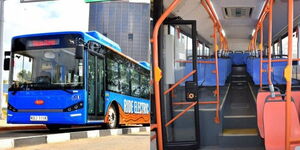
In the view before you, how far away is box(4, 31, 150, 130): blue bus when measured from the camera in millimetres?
5367

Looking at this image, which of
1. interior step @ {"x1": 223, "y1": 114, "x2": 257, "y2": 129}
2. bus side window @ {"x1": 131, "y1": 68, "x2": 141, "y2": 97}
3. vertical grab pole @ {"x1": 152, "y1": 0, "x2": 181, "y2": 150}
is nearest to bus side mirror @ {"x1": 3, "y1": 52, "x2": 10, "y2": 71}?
bus side window @ {"x1": 131, "y1": 68, "x2": 141, "y2": 97}

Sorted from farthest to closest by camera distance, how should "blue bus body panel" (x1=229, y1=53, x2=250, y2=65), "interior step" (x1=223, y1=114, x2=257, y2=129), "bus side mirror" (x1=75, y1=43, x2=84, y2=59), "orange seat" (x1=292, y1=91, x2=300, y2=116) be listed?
"bus side mirror" (x1=75, y1=43, x2=84, y2=59)
"blue bus body panel" (x1=229, y1=53, x2=250, y2=65)
"interior step" (x1=223, y1=114, x2=257, y2=129)
"orange seat" (x1=292, y1=91, x2=300, y2=116)

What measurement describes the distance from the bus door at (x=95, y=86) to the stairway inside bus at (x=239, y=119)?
2289 millimetres

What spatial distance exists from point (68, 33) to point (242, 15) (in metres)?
2.71

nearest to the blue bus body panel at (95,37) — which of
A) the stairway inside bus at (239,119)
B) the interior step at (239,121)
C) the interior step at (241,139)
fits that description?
the stairway inside bus at (239,119)

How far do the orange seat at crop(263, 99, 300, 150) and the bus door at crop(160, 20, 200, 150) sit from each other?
0.63 metres

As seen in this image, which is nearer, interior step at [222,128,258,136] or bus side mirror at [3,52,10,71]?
interior step at [222,128,258,136]

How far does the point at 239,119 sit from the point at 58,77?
3.15 m

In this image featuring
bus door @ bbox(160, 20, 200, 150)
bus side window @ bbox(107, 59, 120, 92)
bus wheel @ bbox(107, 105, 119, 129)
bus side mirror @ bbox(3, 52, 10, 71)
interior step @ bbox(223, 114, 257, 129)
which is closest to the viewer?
bus door @ bbox(160, 20, 200, 150)

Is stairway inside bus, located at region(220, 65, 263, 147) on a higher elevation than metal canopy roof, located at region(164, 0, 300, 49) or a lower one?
lower

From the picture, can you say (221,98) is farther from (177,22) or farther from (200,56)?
(177,22)

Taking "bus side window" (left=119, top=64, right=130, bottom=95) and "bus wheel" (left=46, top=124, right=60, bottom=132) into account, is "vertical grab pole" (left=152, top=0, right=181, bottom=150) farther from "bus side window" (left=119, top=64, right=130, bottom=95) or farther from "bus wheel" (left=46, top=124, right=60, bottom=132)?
"bus wheel" (left=46, top=124, right=60, bottom=132)

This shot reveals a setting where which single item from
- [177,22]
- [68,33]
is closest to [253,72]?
[177,22]

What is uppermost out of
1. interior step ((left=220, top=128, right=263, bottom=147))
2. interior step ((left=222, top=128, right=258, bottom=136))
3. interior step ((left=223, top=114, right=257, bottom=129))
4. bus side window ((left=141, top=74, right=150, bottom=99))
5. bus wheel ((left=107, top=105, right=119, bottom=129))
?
bus side window ((left=141, top=74, right=150, bottom=99))
